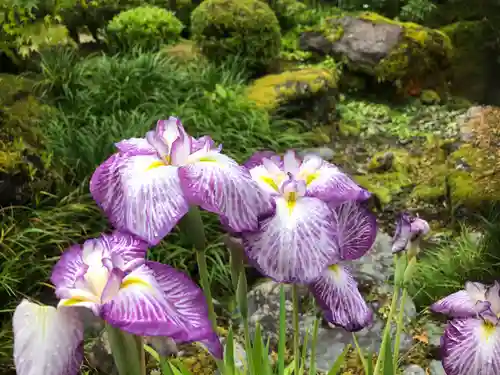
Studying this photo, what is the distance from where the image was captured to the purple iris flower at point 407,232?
3.79 feet

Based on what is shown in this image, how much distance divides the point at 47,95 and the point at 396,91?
416cm

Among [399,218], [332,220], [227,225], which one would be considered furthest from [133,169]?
[399,218]

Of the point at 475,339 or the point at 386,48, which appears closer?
the point at 475,339

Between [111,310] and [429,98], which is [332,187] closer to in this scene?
[111,310]

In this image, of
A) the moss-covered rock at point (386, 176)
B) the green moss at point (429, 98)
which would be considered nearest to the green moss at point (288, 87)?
the moss-covered rock at point (386, 176)

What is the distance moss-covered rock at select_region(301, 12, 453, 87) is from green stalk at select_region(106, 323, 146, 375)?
6.69 m

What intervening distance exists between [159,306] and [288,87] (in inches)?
199

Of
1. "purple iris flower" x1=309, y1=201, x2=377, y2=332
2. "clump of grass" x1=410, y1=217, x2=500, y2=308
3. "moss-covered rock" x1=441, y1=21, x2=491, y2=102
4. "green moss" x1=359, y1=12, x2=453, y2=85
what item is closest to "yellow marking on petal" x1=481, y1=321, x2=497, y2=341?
"purple iris flower" x1=309, y1=201, x2=377, y2=332

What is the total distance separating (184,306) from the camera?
777mm

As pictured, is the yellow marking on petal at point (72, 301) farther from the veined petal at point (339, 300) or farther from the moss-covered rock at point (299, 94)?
the moss-covered rock at point (299, 94)

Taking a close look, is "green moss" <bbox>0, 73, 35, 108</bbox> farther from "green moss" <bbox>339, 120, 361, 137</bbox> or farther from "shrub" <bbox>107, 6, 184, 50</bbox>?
"green moss" <bbox>339, 120, 361, 137</bbox>

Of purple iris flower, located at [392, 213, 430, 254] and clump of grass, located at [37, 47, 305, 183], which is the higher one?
purple iris flower, located at [392, 213, 430, 254]

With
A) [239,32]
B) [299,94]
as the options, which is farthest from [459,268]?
[239,32]

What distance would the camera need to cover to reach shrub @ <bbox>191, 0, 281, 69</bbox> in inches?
248
